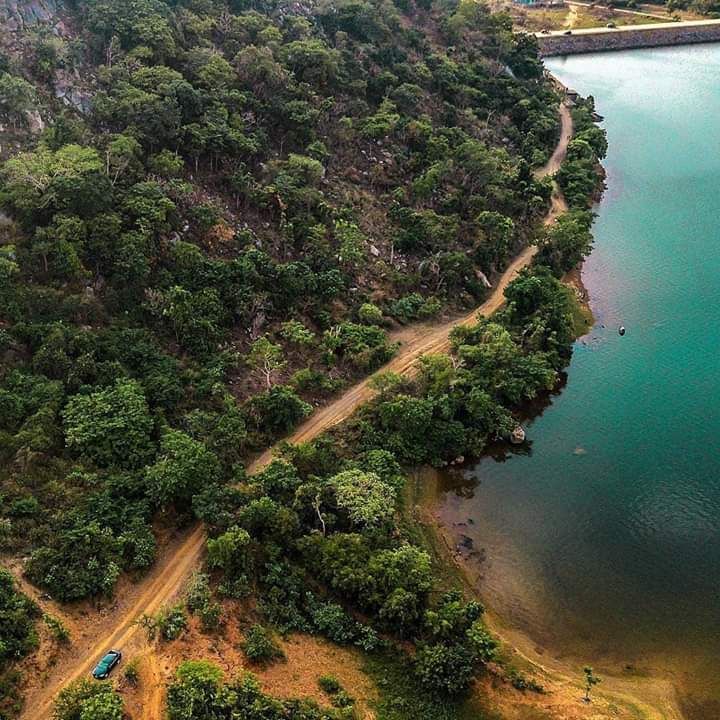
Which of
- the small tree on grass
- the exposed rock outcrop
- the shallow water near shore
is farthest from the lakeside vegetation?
the small tree on grass

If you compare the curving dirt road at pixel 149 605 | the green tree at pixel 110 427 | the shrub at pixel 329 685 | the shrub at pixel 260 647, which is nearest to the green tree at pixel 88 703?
the curving dirt road at pixel 149 605

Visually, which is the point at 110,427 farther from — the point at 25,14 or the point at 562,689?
the point at 25,14

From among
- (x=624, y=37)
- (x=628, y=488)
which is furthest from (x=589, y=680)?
(x=624, y=37)

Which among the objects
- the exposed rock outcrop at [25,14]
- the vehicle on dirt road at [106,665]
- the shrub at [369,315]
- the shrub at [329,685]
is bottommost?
the shrub at [329,685]

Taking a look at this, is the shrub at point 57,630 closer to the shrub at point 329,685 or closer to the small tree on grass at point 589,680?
the shrub at point 329,685

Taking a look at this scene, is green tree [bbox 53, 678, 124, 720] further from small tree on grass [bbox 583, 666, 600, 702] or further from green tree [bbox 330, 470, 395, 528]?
small tree on grass [bbox 583, 666, 600, 702]

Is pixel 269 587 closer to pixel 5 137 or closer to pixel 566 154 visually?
pixel 5 137

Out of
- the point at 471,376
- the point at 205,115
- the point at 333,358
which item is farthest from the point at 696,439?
the point at 205,115

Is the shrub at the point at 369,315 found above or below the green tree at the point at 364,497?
above
